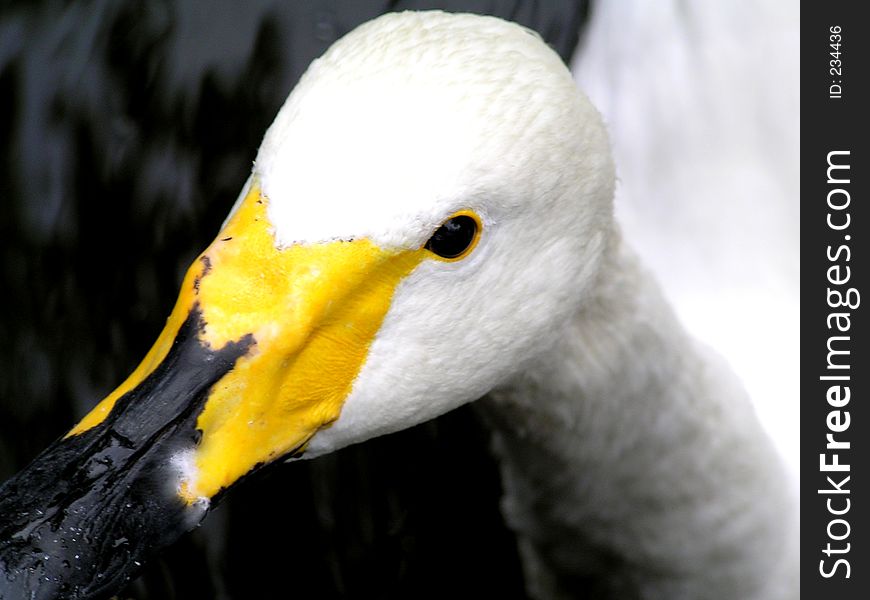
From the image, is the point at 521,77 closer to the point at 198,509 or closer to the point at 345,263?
the point at 345,263

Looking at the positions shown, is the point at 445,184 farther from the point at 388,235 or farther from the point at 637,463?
the point at 637,463

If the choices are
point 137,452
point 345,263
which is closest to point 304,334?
point 345,263

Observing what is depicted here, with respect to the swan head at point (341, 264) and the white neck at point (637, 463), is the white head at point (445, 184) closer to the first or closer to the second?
the swan head at point (341, 264)

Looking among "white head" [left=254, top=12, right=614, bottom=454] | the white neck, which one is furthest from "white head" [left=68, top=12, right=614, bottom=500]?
the white neck

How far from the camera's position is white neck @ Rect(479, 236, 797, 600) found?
7.97 feet

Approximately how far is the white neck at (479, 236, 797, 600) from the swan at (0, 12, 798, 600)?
0.08 m

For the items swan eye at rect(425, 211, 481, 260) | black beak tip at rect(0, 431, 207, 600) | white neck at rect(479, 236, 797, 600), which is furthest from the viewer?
white neck at rect(479, 236, 797, 600)

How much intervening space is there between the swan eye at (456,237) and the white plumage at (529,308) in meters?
0.03

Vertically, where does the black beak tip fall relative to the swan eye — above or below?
below

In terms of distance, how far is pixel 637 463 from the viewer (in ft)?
8.64

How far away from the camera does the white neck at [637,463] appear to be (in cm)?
243

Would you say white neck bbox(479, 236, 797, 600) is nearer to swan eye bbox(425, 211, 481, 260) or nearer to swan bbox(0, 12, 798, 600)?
swan bbox(0, 12, 798, 600)

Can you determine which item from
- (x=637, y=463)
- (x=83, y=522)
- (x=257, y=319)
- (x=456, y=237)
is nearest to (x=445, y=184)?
(x=456, y=237)

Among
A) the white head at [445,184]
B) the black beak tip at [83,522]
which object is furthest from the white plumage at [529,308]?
the black beak tip at [83,522]
